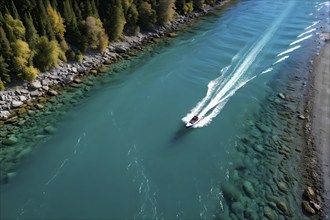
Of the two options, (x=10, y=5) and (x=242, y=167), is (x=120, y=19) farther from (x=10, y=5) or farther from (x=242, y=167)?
(x=242, y=167)

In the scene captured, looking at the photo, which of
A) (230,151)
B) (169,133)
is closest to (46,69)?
(169,133)

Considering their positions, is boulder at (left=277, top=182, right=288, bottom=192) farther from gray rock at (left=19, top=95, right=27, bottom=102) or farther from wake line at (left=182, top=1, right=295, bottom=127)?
gray rock at (left=19, top=95, right=27, bottom=102)

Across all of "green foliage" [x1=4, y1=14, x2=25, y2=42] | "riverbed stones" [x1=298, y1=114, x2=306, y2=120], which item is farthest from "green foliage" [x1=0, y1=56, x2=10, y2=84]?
"riverbed stones" [x1=298, y1=114, x2=306, y2=120]

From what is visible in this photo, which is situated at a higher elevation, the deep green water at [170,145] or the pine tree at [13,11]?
the pine tree at [13,11]

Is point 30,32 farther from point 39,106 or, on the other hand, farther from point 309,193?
point 309,193

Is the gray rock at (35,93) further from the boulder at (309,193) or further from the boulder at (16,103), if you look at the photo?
the boulder at (309,193)

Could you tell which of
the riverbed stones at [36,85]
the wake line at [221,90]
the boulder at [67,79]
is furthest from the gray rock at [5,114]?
→ the wake line at [221,90]

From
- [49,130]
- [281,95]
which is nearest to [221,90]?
[281,95]

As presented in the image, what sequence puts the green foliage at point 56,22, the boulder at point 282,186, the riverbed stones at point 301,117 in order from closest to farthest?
the boulder at point 282,186
the riverbed stones at point 301,117
the green foliage at point 56,22
